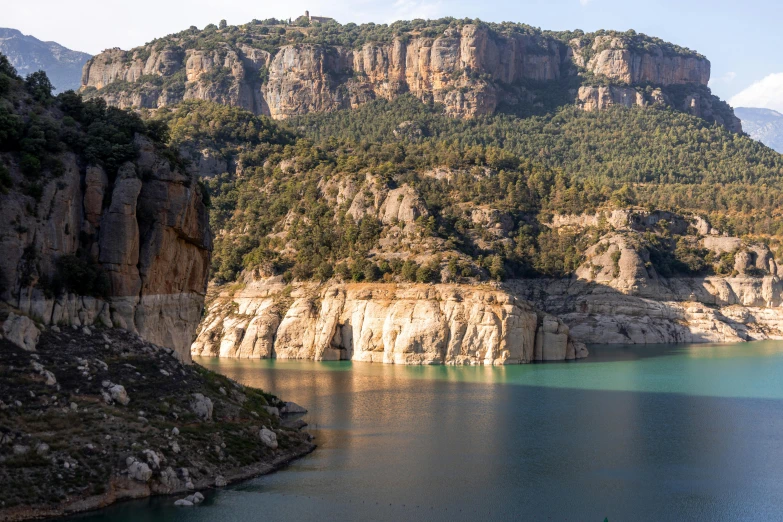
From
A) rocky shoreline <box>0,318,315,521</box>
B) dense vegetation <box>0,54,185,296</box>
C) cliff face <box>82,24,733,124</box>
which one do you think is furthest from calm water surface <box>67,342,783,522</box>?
cliff face <box>82,24,733,124</box>

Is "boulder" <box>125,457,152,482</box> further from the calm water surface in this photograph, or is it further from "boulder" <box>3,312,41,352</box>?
"boulder" <box>3,312,41,352</box>

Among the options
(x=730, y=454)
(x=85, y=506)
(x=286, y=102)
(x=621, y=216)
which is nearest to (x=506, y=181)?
(x=621, y=216)

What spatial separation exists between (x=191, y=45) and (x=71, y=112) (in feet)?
509

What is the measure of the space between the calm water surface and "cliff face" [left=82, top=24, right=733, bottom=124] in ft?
373

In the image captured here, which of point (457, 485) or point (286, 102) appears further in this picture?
point (286, 102)

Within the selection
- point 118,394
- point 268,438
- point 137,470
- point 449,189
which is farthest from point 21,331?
point 449,189

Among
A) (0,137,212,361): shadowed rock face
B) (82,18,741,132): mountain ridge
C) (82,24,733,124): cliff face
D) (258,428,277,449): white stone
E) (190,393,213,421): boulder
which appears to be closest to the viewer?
(0,137,212,361): shadowed rock face

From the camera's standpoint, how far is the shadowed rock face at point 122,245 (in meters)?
41.3

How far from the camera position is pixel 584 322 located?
11969cm

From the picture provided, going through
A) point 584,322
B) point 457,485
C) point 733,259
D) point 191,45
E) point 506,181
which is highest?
point 191,45

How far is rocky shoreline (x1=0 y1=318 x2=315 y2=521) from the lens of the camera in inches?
1312

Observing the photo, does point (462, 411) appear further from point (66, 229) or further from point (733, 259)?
point (733, 259)

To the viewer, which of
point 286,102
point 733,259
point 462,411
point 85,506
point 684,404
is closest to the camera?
point 85,506

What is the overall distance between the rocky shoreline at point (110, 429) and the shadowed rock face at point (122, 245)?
1594 millimetres
